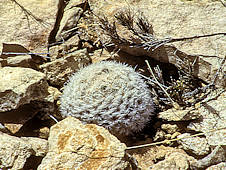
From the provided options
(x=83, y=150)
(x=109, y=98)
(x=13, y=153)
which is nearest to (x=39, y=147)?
(x=13, y=153)

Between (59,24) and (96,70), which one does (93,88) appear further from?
(59,24)

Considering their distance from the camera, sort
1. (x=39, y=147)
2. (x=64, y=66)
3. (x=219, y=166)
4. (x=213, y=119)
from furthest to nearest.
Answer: (x=64, y=66) < (x=213, y=119) < (x=219, y=166) < (x=39, y=147)

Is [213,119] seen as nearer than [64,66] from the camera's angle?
Yes

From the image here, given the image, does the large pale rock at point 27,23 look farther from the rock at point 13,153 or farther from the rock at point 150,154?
the rock at point 150,154

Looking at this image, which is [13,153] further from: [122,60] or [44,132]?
[122,60]

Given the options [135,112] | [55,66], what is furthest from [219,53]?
[55,66]

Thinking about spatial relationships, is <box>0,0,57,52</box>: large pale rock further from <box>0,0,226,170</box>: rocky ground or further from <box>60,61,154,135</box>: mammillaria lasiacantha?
<box>60,61,154,135</box>: mammillaria lasiacantha

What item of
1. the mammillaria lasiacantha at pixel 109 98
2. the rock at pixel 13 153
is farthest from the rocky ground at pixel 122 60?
the mammillaria lasiacantha at pixel 109 98
